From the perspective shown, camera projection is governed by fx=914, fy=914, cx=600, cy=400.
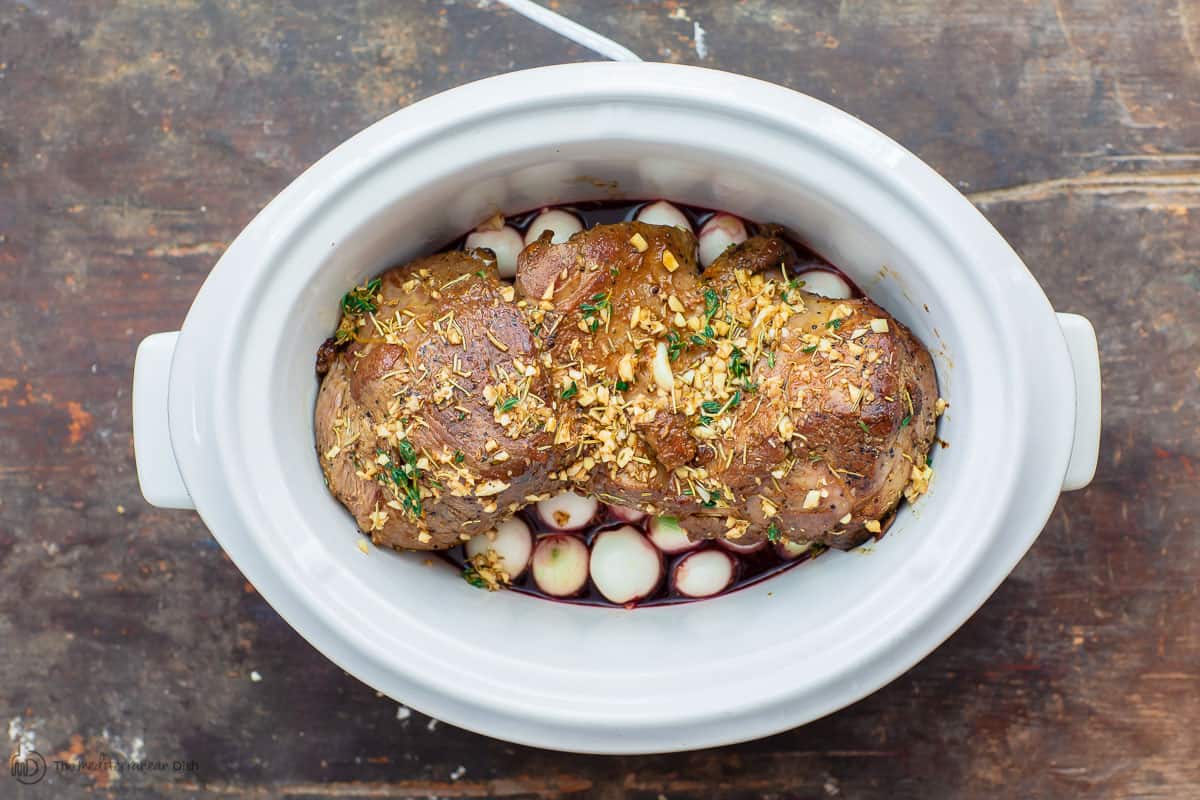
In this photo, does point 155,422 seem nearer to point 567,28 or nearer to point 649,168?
point 649,168

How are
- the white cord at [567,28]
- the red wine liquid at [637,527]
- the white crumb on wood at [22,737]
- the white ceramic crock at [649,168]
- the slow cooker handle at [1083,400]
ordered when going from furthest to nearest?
the white crumb on wood at [22,737], the white cord at [567,28], the red wine liquid at [637,527], the slow cooker handle at [1083,400], the white ceramic crock at [649,168]

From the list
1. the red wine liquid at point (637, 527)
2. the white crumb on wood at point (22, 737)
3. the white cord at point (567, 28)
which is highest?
the white cord at point (567, 28)

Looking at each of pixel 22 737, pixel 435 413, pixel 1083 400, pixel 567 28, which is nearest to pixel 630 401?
pixel 435 413

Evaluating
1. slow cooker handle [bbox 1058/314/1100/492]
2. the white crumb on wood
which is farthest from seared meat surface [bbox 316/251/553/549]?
the white crumb on wood

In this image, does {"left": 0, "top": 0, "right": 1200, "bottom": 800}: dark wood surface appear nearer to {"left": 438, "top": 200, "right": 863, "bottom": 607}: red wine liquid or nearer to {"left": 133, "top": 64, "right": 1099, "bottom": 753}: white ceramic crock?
{"left": 438, "top": 200, "right": 863, "bottom": 607}: red wine liquid

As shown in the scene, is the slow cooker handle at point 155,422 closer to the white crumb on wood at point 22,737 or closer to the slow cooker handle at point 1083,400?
the white crumb on wood at point 22,737

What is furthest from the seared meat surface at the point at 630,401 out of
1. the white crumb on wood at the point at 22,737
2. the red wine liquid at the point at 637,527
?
the white crumb on wood at the point at 22,737
